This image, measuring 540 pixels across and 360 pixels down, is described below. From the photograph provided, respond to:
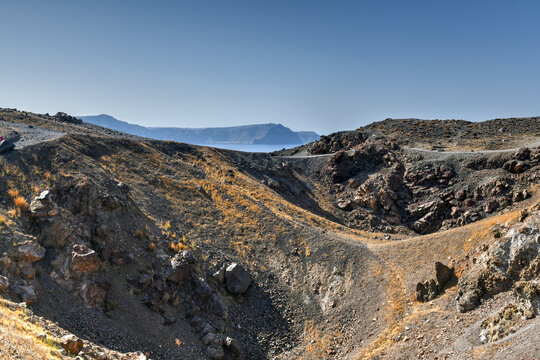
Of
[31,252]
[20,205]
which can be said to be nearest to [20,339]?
[31,252]

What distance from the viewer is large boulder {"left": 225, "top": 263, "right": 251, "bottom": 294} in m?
24.9

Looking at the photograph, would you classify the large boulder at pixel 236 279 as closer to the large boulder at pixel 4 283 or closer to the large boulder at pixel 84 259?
the large boulder at pixel 84 259

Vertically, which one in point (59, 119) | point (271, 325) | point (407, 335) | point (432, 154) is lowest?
point (271, 325)

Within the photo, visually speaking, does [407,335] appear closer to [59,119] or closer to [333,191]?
[333,191]

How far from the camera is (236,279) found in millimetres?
25203

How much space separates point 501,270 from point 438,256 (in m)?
6.23

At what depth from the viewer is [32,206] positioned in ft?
65.5

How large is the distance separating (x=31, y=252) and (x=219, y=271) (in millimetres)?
12108

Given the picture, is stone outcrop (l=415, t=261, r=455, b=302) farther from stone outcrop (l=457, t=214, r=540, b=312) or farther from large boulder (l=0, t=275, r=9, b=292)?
large boulder (l=0, t=275, r=9, b=292)

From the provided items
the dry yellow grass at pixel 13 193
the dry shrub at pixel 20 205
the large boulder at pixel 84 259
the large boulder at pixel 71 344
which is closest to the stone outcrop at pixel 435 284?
the large boulder at pixel 71 344

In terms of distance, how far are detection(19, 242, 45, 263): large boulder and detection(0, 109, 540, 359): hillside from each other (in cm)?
7

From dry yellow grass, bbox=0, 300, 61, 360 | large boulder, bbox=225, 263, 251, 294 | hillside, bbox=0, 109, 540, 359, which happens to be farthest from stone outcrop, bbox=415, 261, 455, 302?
dry yellow grass, bbox=0, 300, 61, 360

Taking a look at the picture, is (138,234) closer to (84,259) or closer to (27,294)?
(84,259)

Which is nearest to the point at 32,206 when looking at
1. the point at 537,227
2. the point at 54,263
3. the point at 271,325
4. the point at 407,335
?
the point at 54,263
